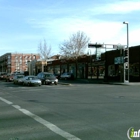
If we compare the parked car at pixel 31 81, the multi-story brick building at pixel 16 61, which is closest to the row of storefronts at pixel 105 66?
the parked car at pixel 31 81

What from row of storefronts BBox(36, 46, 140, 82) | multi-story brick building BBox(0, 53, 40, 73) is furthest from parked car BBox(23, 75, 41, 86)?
multi-story brick building BBox(0, 53, 40, 73)

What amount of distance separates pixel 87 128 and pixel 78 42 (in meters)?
49.4

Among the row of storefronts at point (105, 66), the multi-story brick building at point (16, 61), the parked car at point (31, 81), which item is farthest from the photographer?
the multi-story brick building at point (16, 61)

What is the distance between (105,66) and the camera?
48.7 m

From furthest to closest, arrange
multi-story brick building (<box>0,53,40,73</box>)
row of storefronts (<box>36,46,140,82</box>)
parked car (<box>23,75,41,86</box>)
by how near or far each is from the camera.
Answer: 1. multi-story brick building (<box>0,53,40,73</box>)
2. row of storefronts (<box>36,46,140,82</box>)
3. parked car (<box>23,75,41,86</box>)

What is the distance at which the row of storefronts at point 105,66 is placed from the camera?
1614 inches


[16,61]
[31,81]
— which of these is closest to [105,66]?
[31,81]

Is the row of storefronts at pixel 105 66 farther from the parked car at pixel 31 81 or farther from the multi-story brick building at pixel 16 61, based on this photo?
the multi-story brick building at pixel 16 61

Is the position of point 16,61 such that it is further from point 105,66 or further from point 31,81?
point 31,81

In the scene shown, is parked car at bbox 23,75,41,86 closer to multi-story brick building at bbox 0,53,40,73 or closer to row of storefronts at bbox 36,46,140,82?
row of storefronts at bbox 36,46,140,82

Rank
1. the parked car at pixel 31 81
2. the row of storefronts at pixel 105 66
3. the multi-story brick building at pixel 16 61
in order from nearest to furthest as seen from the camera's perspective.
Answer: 1. the parked car at pixel 31 81
2. the row of storefronts at pixel 105 66
3. the multi-story brick building at pixel 16 61

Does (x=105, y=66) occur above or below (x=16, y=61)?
below

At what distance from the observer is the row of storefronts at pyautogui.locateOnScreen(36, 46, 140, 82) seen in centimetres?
4100

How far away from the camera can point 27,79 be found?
33.5 m
